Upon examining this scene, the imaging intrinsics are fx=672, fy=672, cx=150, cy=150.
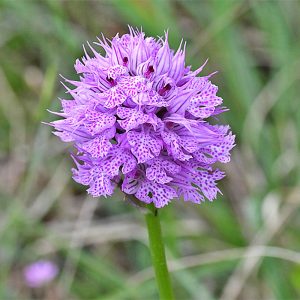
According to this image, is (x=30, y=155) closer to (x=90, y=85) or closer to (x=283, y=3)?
(x=283, y=3)

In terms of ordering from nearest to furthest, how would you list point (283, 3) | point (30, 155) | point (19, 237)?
point (19, 237) → point (30, 155) → point (283, 3)

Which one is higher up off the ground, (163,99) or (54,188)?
(54,188)

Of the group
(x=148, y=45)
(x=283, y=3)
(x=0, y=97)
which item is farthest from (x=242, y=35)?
(x=148, y=45)

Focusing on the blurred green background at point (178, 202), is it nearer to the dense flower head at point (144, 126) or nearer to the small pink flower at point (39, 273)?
the small pink flower at point (39, 273)

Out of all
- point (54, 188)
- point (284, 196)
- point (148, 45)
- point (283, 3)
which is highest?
point (283, 3)

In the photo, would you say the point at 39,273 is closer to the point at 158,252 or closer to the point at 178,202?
the point at 178,202

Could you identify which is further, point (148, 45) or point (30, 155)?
point (30, 155)

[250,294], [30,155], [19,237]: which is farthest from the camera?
[30,155]
